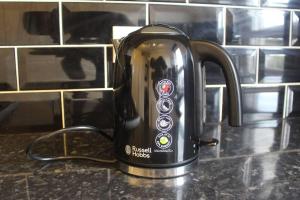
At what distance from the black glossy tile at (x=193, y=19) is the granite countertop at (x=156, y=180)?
0.96ft

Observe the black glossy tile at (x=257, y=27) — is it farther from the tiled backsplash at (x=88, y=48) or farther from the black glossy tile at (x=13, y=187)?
the black glossy tile at (x=13, y=187)

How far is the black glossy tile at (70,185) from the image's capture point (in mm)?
497

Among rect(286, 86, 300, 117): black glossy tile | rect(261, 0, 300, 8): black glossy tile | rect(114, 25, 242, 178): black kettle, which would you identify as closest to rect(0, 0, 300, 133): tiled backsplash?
rect(261, 0, 300, 8): black glossy tile

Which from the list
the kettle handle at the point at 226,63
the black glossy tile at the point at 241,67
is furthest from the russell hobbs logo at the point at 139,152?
the black glossy tile at the point at 241,67

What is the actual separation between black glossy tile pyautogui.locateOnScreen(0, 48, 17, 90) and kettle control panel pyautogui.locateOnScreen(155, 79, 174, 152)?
0.43 m

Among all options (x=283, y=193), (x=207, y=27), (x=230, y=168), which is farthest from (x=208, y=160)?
(x=207, y=27)

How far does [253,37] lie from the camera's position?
0.91m

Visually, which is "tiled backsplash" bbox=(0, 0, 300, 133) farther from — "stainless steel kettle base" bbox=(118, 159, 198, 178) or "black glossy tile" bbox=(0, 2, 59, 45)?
"stainless steel kettle base" bbox=(118, 159, 198, 178)

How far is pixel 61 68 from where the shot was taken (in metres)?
0.81

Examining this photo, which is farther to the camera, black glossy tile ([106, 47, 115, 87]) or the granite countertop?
black glossy tile ([106, 47, 115, 87])

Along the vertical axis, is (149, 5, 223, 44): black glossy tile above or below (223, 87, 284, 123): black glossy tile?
above

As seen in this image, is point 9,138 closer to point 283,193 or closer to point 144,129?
point 144,129

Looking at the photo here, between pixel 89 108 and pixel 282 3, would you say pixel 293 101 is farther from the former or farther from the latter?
pixel 89 108

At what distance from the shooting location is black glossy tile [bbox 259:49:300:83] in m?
0.93
